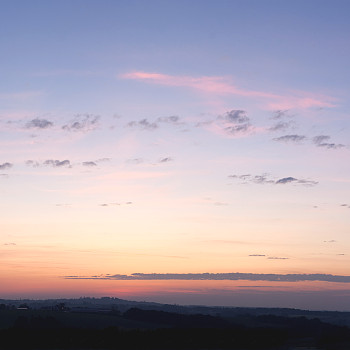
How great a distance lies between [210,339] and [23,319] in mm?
61033

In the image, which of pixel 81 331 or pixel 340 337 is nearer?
pixel 81 331

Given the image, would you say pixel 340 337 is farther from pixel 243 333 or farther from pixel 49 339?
pixel 49 339

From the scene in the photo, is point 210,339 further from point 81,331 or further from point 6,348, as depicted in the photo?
point 6,348

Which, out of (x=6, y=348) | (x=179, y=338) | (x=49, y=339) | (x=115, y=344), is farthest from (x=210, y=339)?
(x=6, y=348)

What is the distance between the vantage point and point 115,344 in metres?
140

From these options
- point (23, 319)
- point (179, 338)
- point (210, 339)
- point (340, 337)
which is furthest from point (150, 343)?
point (340, 337)

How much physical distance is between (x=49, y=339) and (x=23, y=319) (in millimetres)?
43260

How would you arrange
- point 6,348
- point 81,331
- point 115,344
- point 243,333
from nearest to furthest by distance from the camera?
point 6,348
point 115,344
point 81,331
point 243,333

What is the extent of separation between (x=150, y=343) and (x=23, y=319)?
5277 centimetres

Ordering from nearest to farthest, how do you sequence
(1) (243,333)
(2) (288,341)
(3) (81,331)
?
(3) (81,331) → (1) (243,333) → (2) (288,341)

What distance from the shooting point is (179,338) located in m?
148

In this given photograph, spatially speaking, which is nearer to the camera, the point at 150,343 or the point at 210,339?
the point at 150,343

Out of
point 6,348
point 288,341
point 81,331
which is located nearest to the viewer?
point 6,348

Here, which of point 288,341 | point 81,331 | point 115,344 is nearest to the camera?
point 115,344
